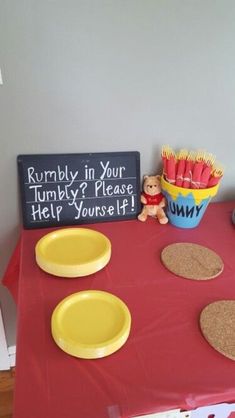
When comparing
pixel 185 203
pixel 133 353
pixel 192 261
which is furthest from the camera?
pixel 185 203

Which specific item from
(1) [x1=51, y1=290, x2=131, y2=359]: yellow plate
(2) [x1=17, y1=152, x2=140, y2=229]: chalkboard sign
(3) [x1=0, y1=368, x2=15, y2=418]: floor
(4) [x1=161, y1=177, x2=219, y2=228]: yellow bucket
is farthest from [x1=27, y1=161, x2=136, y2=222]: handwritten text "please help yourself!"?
(3) [x1=0, y1=368, x2=15, y2=418]: floor

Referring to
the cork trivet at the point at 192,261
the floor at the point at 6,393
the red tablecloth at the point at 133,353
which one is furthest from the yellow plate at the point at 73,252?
the floor at the point at 6,393

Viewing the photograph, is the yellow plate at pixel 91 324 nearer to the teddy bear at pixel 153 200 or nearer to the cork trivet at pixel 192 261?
the cork trivet at pixel 192 261

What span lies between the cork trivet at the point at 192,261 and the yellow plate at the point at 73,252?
17 centimetres

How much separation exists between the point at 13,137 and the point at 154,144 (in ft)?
1.39

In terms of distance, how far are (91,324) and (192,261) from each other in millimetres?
332

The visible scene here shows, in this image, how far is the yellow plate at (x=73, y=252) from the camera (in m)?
0.79

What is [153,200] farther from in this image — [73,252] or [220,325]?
[220,325]

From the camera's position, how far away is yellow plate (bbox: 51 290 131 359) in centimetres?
61

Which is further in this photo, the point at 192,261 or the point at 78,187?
the point at 78,187

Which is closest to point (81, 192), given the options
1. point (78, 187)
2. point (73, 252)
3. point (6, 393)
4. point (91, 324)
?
point (78, 187)

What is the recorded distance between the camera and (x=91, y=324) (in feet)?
2.22

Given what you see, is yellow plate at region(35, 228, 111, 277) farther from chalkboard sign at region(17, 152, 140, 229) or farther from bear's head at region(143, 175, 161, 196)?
bear's head at region(143, 175, 161, 196)

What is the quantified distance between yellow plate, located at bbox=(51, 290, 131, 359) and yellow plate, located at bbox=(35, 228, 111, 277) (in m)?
0.08
